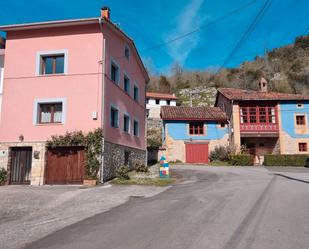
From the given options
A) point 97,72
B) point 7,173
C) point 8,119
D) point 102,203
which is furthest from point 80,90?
point 102,203

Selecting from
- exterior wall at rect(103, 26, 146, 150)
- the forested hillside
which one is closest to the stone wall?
exterior wall at rect(103, 26, 146, 150)

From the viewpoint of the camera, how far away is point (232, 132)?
2981cm

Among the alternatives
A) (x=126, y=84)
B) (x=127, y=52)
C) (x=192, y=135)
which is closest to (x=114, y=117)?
(x=126, y=84)

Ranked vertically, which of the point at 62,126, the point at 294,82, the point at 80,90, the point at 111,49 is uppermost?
the point at 294,82

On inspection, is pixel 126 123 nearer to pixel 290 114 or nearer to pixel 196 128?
pixel 196 128

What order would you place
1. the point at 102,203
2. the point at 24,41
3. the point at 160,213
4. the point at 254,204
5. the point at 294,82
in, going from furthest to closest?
the point at 294,82, the point at 24,41, the point at 102,203, the point at 254,204, the point at 160,213

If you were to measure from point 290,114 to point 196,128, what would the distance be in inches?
393

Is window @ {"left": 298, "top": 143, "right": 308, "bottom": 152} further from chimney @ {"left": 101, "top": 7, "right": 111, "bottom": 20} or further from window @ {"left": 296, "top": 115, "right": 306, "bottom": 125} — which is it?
chimney @ {"left": 101, "top": 7, "right": 111, "bottom": 20}

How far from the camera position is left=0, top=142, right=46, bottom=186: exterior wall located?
47.9 feet

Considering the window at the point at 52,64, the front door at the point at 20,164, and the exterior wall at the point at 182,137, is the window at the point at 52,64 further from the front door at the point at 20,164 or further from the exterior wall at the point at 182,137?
the exterior wall at the point at 182,137

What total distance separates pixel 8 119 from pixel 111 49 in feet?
22.4

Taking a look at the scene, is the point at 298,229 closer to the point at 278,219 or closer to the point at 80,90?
the point at 278,219

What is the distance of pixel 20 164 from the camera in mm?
15227

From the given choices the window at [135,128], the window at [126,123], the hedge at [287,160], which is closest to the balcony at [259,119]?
the hedge at [287,160]
